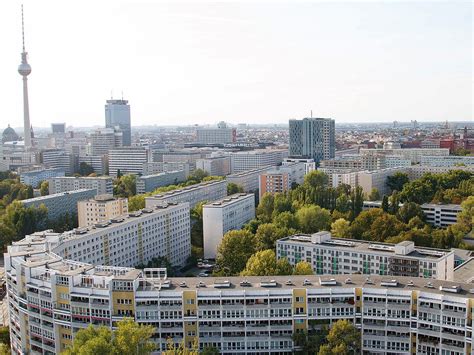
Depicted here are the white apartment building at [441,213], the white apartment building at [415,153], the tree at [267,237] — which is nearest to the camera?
the tree at [267,237]

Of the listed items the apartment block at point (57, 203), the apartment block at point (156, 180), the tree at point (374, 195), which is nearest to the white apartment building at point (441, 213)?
the tree at point (374, 195)

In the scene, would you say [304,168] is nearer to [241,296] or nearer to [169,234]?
[169,234]

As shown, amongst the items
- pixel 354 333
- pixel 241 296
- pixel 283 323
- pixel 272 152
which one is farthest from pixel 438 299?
pixel 272 152

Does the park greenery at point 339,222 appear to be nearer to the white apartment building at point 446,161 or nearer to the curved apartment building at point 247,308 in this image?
the curved apartment building at point 247,308

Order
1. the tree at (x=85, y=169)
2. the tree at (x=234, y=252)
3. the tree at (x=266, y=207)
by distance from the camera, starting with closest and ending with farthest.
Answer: the tree at (x=234, y=252), the tree at (x=266, y=207), the tree at (x=85, y=169)

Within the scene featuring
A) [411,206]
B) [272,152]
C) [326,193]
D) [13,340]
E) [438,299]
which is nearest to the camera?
[438,299]

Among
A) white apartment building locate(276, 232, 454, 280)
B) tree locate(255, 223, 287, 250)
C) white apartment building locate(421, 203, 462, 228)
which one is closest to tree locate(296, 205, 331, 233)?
tree locate(255, 223, 287, 250)
